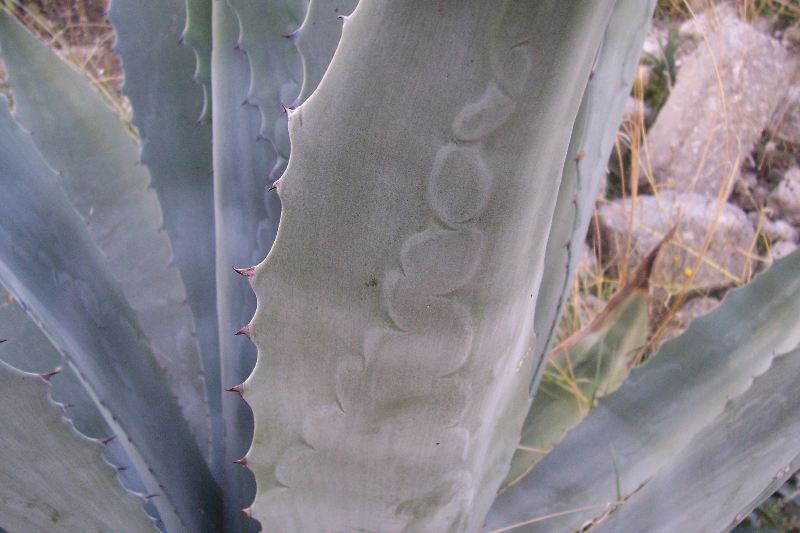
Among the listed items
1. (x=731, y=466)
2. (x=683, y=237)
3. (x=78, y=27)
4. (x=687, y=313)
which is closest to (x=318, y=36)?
(x=731, y=466)

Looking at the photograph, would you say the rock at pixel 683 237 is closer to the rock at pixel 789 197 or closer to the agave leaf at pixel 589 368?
the rock at pixel 789 197

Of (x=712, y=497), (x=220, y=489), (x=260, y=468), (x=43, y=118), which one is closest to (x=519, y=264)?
(x=260, y=468)

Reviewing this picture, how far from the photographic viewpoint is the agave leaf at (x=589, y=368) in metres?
0.96

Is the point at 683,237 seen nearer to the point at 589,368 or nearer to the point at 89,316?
the point at 589,368

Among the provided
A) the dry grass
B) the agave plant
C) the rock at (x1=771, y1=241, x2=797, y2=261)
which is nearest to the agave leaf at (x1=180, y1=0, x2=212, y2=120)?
the agave plant

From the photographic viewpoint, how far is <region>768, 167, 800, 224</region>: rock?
67.8 inches

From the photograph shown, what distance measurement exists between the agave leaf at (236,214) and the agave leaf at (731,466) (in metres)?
0.37

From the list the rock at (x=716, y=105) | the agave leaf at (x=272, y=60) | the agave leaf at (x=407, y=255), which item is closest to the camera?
the agave leaf at (x=407, y=255)

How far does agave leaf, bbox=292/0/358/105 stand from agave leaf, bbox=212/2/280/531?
0.12 metres

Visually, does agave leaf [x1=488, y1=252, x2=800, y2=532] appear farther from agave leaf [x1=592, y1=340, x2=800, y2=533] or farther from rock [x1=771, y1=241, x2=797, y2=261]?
rock [x1=771, y1=241, x2=797, y2=261]

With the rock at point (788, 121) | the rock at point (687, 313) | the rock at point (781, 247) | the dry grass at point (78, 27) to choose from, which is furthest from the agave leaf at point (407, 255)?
the dry grass at point (78, 27)

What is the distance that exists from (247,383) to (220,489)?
345 mm

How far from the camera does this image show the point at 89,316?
67cm

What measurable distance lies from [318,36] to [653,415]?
1.74 ft
